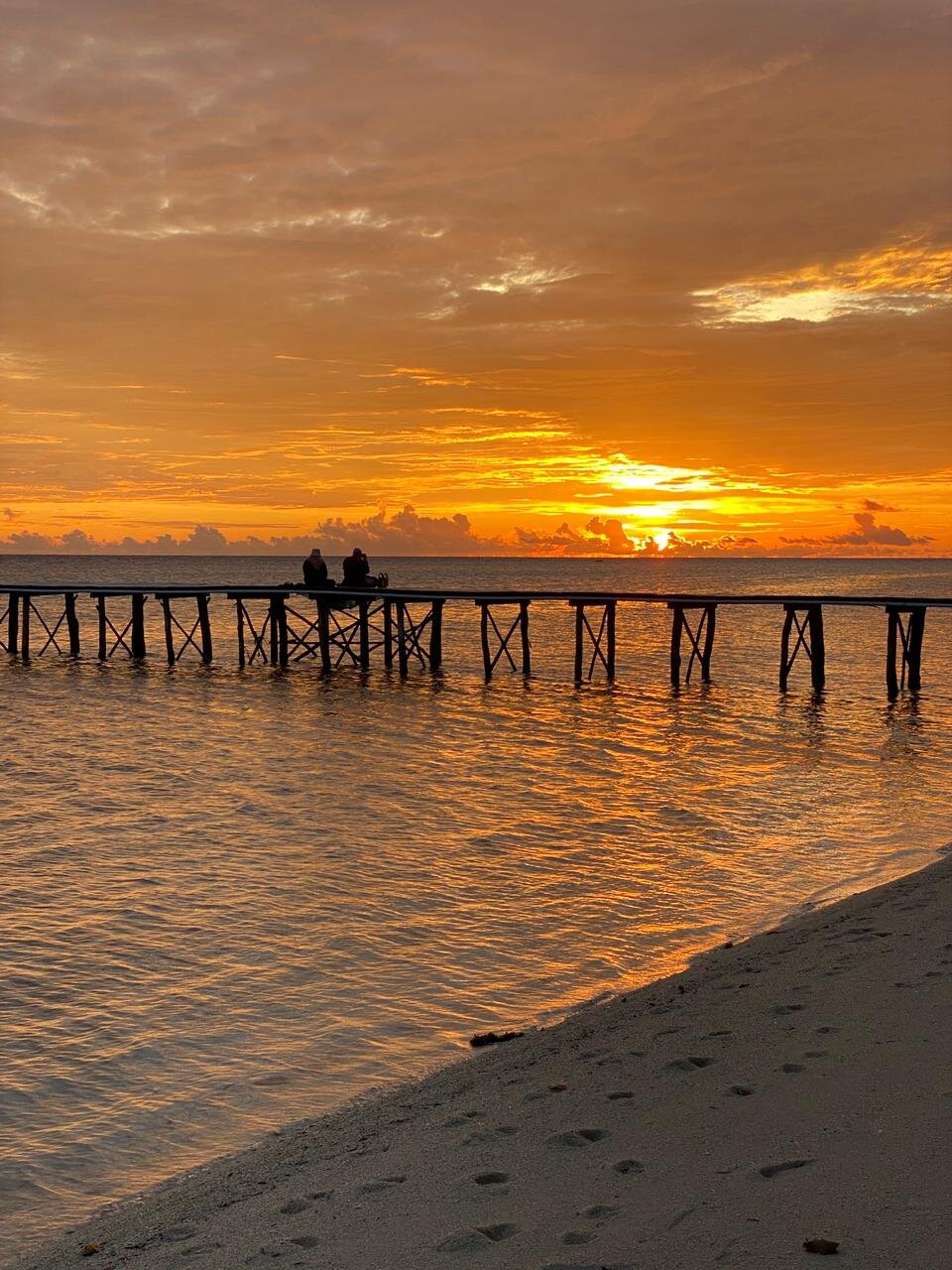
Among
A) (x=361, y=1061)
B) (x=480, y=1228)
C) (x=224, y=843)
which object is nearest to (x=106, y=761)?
(x=224, y=843)

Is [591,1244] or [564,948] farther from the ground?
[591,1244]

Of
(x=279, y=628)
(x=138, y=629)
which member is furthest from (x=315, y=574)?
(x=138, y=629)

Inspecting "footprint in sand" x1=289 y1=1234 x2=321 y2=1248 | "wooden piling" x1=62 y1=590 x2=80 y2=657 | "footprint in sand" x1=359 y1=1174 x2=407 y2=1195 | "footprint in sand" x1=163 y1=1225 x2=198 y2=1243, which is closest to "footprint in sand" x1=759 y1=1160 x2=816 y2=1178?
"footprint in sand" x1=359 y1=1174 x2=407 y2=1195

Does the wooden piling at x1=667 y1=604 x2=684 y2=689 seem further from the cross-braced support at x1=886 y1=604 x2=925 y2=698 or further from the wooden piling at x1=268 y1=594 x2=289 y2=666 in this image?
the wooden piling at x1=268 y1=594 x2=289 y2=666

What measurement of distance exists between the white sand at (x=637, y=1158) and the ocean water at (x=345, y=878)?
2.53 ft

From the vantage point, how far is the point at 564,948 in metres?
8.67

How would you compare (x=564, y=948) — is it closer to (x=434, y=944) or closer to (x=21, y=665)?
(x=434, y=944)

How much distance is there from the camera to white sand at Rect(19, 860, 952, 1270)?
12.0 ft

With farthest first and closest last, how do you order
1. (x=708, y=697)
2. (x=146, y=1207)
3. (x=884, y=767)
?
(x=708, y=697) < (x=884, y=767) < (x=146, y=1207)

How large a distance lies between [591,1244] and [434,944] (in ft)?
16.9

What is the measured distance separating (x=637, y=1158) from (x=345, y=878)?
6.85 metres

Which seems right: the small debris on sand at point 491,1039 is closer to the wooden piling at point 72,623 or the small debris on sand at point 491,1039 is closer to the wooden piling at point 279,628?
the wooden piling at point 279,628

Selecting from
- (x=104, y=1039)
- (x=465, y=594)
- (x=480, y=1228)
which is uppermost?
(x=465, y=594)

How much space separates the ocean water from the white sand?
77 cm
